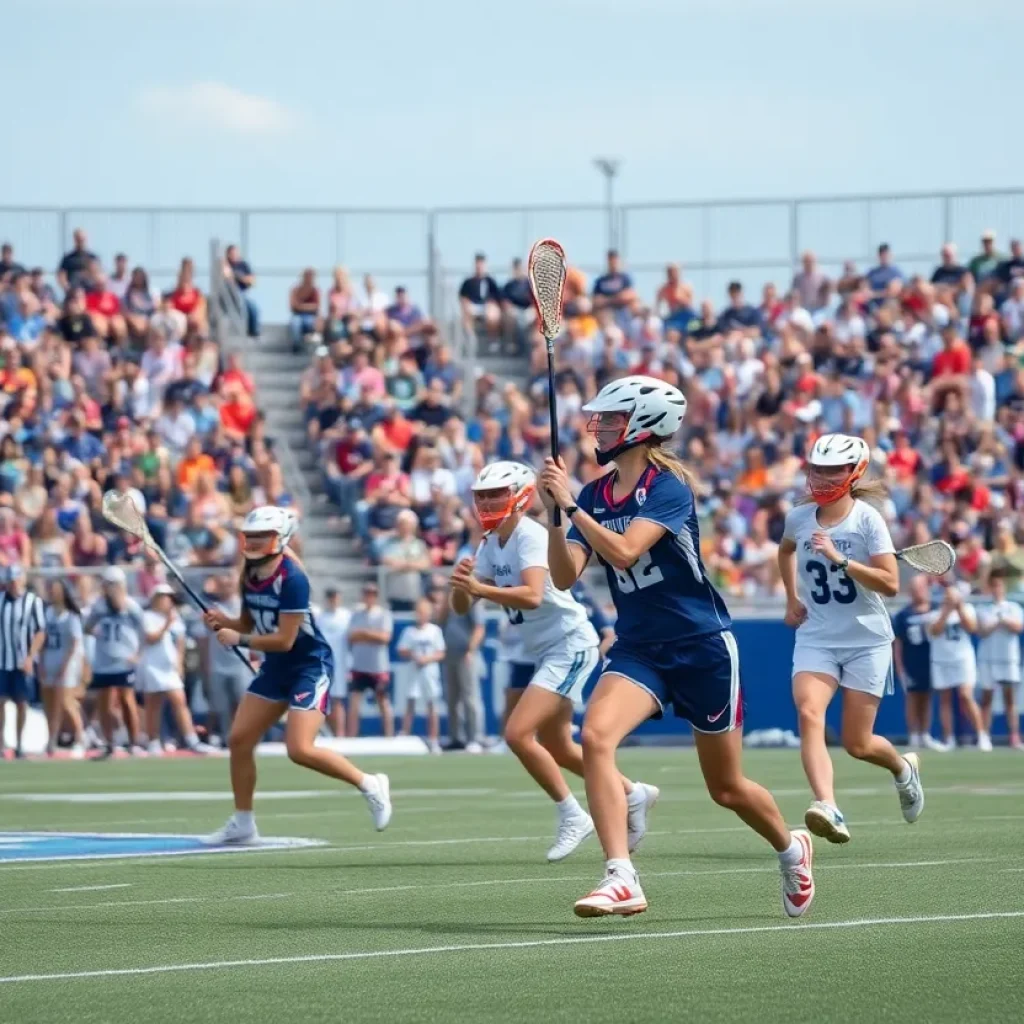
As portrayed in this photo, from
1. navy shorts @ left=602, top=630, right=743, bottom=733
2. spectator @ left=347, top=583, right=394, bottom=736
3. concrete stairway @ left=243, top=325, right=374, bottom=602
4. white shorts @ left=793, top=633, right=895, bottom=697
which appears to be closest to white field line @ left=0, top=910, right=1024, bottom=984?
navy shorts @ left=602, top=630, right=743, bottom=733

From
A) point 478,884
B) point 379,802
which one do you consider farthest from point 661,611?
A: point 379,802

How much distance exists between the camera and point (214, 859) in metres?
11.9

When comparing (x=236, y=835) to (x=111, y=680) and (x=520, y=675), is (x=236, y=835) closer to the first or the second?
(x=520, y=675)

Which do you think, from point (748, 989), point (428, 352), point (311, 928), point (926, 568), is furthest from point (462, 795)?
point (428, 352)

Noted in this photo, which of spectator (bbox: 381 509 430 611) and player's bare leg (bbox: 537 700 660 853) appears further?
spectator (bbox: 381 509 430 611)

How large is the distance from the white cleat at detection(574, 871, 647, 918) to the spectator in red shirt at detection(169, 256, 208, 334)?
76.5 ft

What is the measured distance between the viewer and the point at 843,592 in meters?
12.3

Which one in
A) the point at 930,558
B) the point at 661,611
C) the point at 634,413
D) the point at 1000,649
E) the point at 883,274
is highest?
the point at 883,274

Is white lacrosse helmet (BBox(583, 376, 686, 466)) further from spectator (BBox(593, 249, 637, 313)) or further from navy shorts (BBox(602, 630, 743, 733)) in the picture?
spectator (BBox(593, 249, 637, 313))

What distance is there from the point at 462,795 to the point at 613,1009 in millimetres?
11230

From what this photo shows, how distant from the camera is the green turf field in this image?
6727mm

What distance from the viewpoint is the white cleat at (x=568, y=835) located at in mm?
11664

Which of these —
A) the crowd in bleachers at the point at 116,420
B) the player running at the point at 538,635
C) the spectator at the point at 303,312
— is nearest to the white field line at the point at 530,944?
the player running at the point at 538,635

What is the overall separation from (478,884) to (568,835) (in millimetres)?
1385
